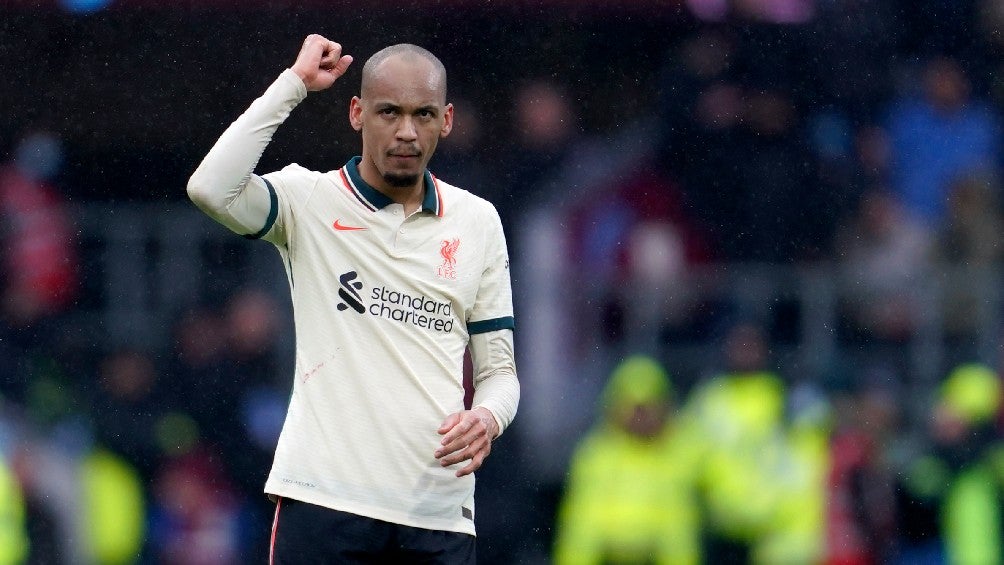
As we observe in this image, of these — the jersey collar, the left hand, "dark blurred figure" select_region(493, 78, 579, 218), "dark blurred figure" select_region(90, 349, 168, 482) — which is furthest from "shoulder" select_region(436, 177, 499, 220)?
"dark blurred figure" select_region(90, 349, 168, 482)

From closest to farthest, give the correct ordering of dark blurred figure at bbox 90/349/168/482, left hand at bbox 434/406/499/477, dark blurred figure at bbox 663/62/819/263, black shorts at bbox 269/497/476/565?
1. left hand at bbox 434/406/499/477
2. black shorts at bbox 269/497/476/565
3. dark blurred figure at bbox 90/349/168/482
4. dark blurred figure at bbox 663/62/819/263

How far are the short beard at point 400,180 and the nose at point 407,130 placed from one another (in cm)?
8

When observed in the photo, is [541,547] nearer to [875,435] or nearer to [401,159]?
[875,435]

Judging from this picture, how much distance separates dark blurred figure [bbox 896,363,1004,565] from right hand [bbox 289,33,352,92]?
5099mm

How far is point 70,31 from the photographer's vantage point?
30.7 feet

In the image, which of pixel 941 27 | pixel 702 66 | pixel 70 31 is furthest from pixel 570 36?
pixel 70 31

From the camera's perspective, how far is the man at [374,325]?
11.7 ft

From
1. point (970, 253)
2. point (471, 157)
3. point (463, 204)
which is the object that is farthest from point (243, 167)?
point (970, 253)

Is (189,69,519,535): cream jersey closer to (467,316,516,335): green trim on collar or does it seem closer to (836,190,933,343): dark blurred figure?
(467,316,516,335): green trim on collar

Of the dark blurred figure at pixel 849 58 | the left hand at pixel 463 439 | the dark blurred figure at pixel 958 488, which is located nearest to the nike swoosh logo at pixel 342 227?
the left hand at pixel 463 439

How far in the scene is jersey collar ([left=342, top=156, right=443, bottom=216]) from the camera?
3.71 metres

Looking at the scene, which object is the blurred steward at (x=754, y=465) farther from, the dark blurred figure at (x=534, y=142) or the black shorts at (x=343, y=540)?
the black shorts at (x=343, y=540)

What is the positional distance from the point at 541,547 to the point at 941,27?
3.64m

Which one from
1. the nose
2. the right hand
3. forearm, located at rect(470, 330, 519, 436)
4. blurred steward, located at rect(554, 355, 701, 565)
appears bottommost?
blurred steward, located at rect(554, 355, 701, 565)
